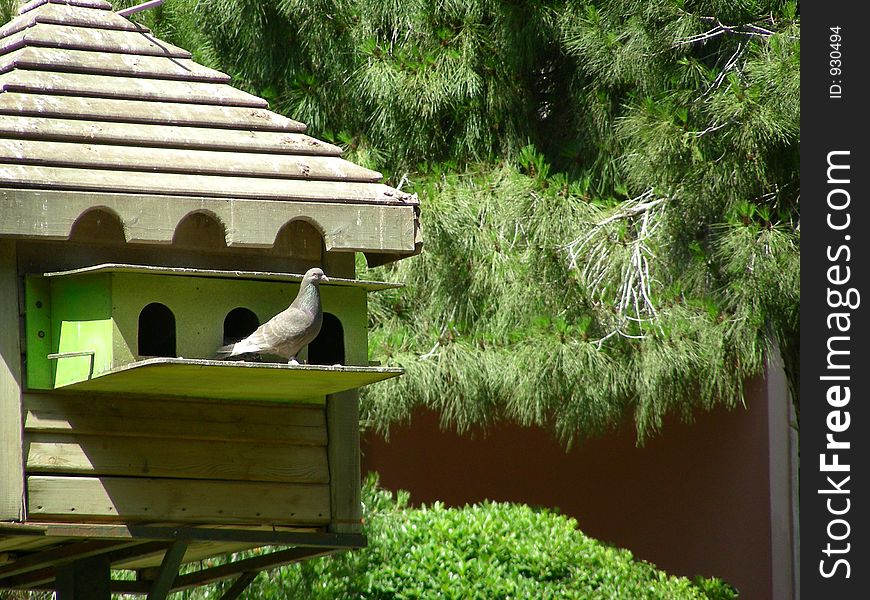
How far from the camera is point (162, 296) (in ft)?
13.5

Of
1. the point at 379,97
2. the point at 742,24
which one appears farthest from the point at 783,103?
the point at 379,97

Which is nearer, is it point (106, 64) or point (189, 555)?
point (106, 64)

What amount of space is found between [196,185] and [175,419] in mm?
727

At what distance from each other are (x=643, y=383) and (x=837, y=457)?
6.96 feet

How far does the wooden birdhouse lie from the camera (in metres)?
4.04

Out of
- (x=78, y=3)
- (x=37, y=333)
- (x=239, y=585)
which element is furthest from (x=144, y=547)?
(x=78, y=3)

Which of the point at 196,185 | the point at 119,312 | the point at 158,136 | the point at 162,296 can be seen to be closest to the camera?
the point at 119,312

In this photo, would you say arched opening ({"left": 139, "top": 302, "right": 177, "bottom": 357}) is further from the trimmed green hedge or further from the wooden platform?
the trimmed green hedge

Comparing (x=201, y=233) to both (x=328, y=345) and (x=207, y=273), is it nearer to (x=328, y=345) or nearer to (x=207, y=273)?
(x=207, y=273)

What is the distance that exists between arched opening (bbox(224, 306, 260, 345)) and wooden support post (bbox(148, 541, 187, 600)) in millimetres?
660

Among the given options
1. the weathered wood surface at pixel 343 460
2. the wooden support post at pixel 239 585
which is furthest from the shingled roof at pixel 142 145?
the wooden support post at pixel 239 585

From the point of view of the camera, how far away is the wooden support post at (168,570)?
4.38 meters

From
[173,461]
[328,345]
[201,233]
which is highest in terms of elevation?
[201,233]

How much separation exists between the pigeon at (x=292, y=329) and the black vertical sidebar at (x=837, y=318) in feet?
5.97
